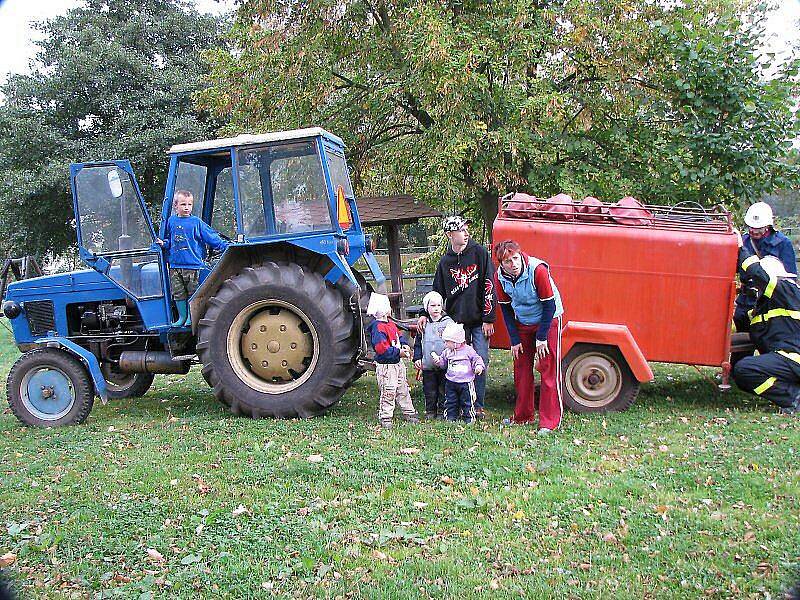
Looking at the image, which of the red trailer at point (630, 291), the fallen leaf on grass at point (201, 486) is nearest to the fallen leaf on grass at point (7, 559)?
the fallen leaf on grass at point (201, 486)

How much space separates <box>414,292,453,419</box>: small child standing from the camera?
711cm

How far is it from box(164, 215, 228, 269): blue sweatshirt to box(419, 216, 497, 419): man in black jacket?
7.67ft

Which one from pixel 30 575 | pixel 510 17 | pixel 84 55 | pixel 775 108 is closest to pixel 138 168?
pixel 84 55

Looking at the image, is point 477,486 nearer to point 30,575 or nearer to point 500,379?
point 30,575

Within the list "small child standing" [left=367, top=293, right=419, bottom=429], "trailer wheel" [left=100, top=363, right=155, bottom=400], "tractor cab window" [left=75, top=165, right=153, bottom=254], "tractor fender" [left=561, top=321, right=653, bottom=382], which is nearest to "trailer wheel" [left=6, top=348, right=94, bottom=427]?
"tractor cab window" [left=75, top=165, right=153, bottom=254]

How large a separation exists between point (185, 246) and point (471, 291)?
2.94 meters

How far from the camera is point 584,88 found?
10.4 m

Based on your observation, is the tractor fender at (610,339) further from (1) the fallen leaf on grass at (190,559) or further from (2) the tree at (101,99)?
(2) the tree at (101,99)

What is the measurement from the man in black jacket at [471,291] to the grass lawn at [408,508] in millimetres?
924

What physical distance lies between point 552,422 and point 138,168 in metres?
15.7

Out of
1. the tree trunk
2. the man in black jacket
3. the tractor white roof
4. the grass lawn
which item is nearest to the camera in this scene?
the grass lawn

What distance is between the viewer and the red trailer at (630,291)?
7062 millimetres

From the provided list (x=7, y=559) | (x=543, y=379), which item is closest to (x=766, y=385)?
(x=543, y=379)

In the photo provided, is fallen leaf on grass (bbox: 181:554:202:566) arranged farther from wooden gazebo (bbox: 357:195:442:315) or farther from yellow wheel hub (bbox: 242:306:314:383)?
wooden gazebo (bbox: 357:195:442:315)
